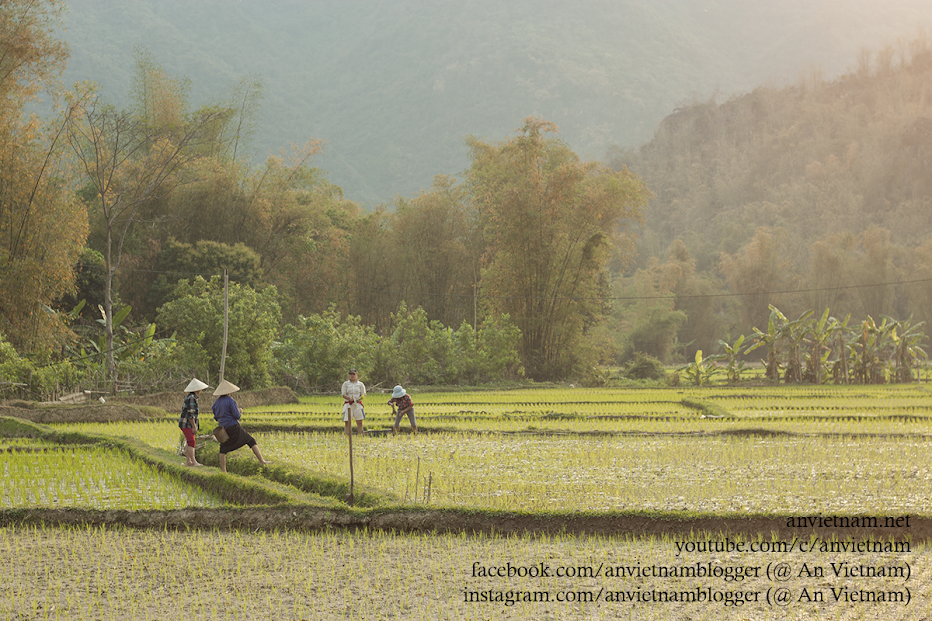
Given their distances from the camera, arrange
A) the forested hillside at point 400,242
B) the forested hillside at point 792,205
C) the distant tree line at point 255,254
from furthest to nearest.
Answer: the forested hillside at point 792,205
the forested hillside at point 400,242
the distant tree line at point 255,254

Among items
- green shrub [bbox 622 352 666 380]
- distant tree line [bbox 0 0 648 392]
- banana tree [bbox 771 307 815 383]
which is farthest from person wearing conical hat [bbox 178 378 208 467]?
green shrub [bbox 622 352 666 380]

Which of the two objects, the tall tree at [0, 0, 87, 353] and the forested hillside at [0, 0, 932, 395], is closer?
the tall tree at [0, 0, 87, 353]

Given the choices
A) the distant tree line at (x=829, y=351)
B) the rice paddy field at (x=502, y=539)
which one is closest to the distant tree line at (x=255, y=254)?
the distant tree line at (x=829, y=351)

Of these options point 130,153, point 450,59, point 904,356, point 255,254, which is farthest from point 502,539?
point 450,59

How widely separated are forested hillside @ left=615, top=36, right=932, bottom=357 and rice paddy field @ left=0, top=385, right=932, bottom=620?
37370 millimetres

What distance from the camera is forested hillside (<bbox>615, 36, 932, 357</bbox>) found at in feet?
150

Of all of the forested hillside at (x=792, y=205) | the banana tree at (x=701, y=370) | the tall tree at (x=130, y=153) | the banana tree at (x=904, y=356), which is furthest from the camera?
the forested hillside at (x=792, y=205)

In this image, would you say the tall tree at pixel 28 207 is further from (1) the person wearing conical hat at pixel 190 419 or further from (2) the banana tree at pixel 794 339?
(2) the banana tree at pixel 794 339

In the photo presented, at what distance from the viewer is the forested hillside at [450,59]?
98938mm

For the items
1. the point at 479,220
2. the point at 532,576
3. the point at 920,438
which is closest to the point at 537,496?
the point at 532,576

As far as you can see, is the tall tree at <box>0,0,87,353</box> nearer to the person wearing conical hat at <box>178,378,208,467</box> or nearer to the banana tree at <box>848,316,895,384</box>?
the person wearing conical hat at <box>178,378,208,467</box>

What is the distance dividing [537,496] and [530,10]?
146m

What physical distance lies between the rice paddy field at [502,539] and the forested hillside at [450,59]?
8070cm

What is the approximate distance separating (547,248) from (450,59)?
326 ft
